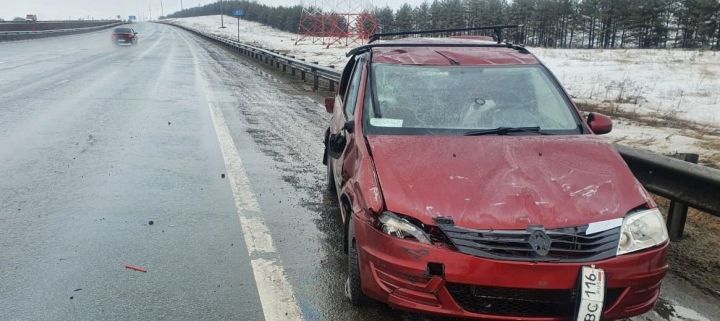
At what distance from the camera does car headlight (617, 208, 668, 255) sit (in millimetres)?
2820

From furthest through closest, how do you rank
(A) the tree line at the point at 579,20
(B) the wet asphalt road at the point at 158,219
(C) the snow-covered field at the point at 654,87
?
(A) the tree line at the point at 579,20
(C) the snow-covered field at the point at 654,87
(B) the wet asphalt road at the point at 158,219

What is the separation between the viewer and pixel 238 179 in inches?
251

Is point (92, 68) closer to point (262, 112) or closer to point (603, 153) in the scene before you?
point (262, 112)

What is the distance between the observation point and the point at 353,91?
486 cm

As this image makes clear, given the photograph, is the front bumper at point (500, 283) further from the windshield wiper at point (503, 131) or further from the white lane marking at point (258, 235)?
the white lane marking at point (258, 235)

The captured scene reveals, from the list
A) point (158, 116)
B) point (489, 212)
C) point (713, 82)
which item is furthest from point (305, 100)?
point (713, 82)

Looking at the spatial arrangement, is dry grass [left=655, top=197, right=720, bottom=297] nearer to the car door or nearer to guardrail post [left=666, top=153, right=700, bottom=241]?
guardrail post [left=666, top=153, right=700, bottom=241]

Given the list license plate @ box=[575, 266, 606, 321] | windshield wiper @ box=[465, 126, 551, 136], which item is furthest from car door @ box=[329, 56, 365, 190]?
license plate @ box=[575, 266, 606, 321]

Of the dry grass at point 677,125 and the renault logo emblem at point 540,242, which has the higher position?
the renault logo emblem at point 540,242

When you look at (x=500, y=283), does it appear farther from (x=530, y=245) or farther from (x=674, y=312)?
(x=674, y=312)

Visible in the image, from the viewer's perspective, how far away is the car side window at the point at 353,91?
4.54 m

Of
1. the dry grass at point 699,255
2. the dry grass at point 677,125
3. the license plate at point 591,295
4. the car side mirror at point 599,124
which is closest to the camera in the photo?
the license plate at point 591,295

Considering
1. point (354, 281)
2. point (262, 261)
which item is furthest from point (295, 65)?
point (354, 281)

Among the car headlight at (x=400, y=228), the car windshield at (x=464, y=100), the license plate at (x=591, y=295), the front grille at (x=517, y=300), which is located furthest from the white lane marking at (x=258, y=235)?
Result: the license plate at (x=591, y=295)
